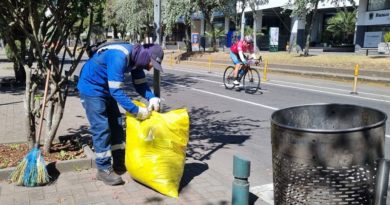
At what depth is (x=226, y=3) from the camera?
30547 millimetres

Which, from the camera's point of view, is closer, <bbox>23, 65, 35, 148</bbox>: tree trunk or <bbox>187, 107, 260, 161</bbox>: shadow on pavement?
<bbox>23, 65, 35, 148</bbox>: tree trunk

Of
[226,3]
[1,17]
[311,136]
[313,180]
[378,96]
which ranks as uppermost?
[226,3]

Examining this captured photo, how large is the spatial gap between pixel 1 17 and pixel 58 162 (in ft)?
6.03

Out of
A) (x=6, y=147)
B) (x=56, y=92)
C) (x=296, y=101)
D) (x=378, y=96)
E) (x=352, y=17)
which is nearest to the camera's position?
(x=56, y=92)

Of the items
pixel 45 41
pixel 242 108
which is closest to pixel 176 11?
pixel 242 108

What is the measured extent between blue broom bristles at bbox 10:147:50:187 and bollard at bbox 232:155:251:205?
203 centimetres

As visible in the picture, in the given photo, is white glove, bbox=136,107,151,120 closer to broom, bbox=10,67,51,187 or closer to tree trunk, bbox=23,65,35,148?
broom, bbox=10,67,51,187

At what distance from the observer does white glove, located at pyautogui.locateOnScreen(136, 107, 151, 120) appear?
4.17 metres

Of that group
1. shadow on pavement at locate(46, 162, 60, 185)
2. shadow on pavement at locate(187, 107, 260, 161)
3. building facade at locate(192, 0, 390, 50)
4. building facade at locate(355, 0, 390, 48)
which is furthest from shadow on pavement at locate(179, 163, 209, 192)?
building facade at locate(355, 0, 390, 48)

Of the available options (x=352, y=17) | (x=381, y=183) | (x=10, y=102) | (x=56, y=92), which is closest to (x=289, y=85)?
(x=10, y=102)

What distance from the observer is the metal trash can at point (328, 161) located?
94.2 inches

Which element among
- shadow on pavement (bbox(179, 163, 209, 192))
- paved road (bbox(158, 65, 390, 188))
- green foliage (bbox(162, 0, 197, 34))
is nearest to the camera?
shadow on pavement (bbox(179, 163, 209, 192))

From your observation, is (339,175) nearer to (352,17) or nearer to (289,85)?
(289,85)

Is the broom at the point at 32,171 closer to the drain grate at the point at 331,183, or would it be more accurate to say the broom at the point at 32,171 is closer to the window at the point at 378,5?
the drain grate at the point at 331,183
